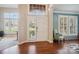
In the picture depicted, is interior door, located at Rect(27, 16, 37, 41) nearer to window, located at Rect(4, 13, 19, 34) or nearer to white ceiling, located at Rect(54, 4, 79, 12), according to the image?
window, located at Rect(4, 13, 19, 34)

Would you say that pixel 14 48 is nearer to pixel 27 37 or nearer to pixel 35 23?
pixel 27 37

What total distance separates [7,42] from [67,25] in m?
0.82

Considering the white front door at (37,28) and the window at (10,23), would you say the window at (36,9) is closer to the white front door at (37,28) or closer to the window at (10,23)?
the white front door at (37,28)

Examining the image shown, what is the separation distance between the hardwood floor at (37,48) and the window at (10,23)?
0.22m

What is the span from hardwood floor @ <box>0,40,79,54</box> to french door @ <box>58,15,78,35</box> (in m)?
0.13

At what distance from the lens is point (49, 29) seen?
120cm

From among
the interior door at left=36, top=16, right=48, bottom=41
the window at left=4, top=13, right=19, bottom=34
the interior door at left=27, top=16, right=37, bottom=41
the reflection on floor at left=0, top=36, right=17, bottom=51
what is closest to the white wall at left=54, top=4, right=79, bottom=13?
the interior door at left=36, top=16, right=48, bottom=41

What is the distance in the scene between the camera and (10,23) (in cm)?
117

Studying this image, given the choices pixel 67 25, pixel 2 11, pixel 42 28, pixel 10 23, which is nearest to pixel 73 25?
pixel 67 25

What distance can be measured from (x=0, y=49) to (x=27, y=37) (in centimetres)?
38

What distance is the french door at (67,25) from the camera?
118 centimetres

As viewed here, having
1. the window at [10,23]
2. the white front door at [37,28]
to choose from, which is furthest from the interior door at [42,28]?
the window at [10,23]
